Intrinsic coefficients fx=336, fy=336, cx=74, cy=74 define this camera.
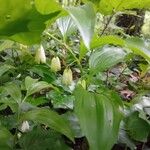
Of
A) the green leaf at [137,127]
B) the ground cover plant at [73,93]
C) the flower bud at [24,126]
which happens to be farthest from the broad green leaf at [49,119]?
the green leaf at [137,127]

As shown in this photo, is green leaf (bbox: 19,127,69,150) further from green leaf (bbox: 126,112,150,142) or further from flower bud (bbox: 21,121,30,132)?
green leaf (bbox: 126,112,150,142)

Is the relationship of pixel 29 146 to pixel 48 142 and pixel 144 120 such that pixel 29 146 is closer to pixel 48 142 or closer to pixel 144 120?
pixel 48 142

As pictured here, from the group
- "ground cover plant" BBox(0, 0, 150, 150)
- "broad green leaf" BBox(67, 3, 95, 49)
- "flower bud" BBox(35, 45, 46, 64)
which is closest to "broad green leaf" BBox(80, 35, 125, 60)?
"ground cover plant" BBox(0, 0, 150, 150)

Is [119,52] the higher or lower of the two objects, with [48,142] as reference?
higher

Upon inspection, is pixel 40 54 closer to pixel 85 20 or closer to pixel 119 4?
pixel 119 4

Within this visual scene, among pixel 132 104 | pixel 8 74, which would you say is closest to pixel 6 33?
pixel 132 104

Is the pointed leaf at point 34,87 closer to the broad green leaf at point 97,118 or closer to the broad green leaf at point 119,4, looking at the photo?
the broad green leaf at point 97,118
